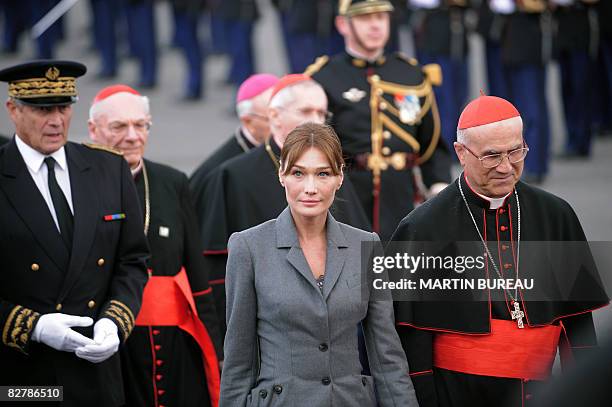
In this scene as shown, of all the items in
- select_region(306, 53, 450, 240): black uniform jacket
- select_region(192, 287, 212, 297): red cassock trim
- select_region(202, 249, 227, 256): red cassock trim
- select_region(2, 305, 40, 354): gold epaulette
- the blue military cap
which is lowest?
select_region(2, 305, 40, 354): gold epaulette

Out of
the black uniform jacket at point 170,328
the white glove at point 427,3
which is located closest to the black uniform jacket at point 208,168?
the black uniform jacket at point 170,328

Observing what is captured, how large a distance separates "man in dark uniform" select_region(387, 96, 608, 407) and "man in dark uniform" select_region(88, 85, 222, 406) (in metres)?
1.29

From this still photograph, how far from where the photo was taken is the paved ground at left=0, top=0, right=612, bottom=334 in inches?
399

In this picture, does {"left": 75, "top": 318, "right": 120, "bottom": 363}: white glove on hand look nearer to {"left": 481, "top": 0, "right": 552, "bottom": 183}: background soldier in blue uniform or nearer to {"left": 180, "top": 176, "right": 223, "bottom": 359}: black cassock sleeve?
{"left": 180, "top": 176, "right": 223, "bottom": 359}: black cassock sleeve

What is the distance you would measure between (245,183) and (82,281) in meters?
1.30

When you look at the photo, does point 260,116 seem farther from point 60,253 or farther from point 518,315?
point 518,315

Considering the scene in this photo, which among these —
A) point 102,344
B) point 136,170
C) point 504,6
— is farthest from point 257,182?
point 504,6

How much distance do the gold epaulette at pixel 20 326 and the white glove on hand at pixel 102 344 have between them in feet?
0.57

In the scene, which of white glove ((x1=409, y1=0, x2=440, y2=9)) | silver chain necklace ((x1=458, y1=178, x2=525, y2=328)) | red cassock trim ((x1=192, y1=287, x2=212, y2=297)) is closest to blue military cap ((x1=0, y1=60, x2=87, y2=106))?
red cassock trim ((x1=192, y1=287, x2=212, y2=297))

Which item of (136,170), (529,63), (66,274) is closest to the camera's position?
(66,274)

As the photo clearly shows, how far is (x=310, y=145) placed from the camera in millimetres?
3908

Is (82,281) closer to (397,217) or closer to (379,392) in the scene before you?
(379,392)

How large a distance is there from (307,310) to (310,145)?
1.63 feet

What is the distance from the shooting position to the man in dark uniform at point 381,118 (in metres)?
6.53
